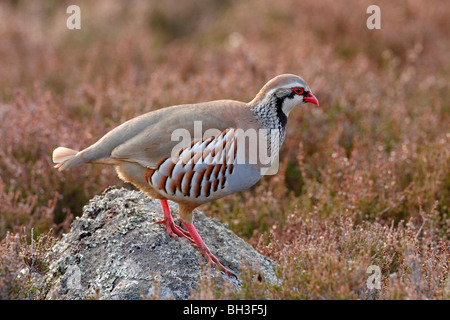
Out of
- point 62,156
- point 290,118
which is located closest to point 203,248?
point 62,156

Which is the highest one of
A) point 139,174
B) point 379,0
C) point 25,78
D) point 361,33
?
point 379,0

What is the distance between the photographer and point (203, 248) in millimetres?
3527

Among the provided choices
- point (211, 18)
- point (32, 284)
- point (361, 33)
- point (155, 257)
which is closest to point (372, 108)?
point (361, 33)

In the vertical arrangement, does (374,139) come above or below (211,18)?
below

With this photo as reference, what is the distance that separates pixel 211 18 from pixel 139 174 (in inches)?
371

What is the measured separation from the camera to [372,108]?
6887 mm

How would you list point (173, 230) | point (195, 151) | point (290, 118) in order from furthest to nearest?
point (290, 118)
point (173, 230)
point (195, 151)

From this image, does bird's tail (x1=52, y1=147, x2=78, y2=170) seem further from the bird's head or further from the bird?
the bird's head

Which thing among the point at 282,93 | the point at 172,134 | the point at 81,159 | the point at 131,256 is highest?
the point at 282,93

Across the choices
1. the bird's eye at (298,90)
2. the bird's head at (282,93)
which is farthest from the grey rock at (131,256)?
the bird's eye at (298,90)

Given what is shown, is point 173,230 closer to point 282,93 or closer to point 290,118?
point 282,93

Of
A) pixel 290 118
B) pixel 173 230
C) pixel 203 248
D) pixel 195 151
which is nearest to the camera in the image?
pixel 195 151

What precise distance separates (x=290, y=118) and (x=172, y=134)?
3.20 meters
